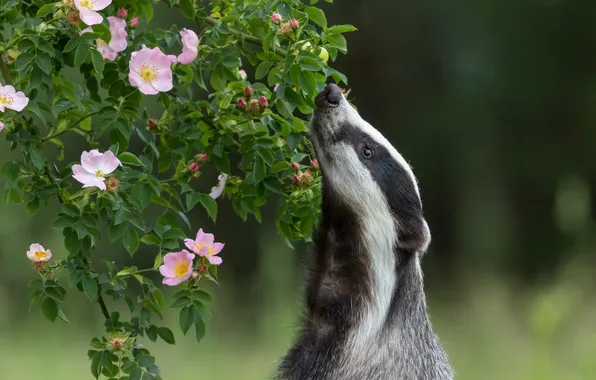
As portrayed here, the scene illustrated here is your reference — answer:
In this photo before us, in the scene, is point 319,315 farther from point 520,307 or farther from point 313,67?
point 520,307

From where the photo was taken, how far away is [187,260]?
121 inches

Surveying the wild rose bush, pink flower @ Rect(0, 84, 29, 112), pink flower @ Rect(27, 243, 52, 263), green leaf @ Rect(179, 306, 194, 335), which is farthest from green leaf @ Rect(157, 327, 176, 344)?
pink flower @ Rect(0, 84, 29, 112)

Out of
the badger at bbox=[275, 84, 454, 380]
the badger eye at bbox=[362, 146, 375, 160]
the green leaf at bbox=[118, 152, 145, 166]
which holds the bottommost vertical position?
the badger at bbox=[275, 84, 454, 380]

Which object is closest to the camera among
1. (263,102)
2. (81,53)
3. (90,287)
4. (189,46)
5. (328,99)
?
(81,53)

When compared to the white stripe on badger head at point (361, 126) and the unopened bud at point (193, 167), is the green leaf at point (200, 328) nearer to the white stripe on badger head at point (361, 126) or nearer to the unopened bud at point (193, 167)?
the unopened bud at point (193, 167)

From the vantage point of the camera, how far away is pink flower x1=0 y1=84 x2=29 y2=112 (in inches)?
116

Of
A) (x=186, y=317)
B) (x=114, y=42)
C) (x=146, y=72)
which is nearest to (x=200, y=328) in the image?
(x=186, y=317)

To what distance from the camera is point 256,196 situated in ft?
11.3

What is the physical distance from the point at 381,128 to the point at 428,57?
800mm

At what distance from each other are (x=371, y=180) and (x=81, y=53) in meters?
1.15

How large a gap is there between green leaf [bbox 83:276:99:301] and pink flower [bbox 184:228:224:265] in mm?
264

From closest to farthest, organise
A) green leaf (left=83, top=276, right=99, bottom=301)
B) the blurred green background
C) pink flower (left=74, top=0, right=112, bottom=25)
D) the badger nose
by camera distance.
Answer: pink flower (left=74, top=0, right=112, bottom=25)
green leaf (left=83, top=276, right=99, bottom=301)
the badger nose
the blurred green background

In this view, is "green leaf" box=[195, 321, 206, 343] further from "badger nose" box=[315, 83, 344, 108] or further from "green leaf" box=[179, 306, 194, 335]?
"badger nose" box=[315, 83, 344, 108]

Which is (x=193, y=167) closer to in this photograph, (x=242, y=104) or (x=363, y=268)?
(x=242, y=104)
